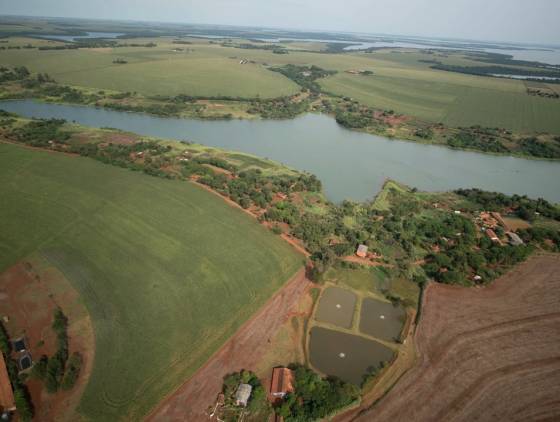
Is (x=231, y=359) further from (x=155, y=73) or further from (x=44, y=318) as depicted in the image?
(x=155, y=73)

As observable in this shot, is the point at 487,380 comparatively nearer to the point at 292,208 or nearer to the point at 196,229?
the point at 292,208

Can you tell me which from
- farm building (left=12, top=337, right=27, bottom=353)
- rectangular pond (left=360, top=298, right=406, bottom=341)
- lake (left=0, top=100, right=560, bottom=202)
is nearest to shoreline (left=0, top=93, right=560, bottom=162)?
lake (left=0, top=100, right=560, bottom=202)

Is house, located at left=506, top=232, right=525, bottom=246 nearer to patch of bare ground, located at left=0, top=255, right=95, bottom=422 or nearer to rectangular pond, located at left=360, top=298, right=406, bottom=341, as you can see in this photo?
rectangular pond, located at left=360, top=298, right=406, bottom=341

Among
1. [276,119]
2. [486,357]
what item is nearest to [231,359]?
[486,357]

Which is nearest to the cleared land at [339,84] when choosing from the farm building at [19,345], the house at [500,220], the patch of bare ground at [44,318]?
the house at [500,220]

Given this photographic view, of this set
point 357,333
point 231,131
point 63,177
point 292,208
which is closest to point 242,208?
point 292,208

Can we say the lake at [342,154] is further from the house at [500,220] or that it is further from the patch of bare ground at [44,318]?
the patch of bare ground at [44,318]
